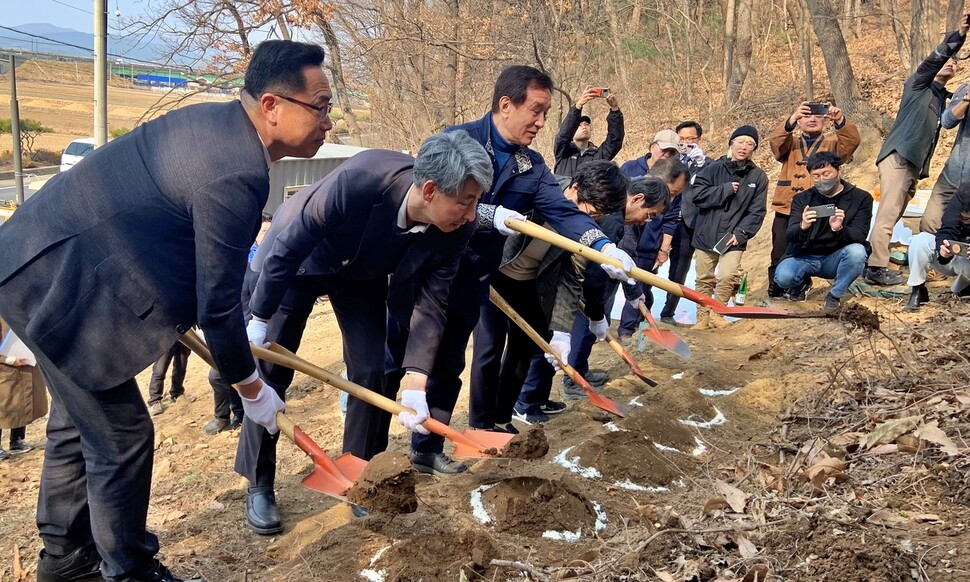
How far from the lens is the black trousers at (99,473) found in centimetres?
261

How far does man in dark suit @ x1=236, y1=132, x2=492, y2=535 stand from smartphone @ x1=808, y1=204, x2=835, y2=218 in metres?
4.86

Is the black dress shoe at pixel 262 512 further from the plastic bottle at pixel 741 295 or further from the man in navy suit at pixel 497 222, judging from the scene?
the plastic bottle at pixel 741 295

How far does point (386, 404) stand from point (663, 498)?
1.53m

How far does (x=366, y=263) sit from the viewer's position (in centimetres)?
346

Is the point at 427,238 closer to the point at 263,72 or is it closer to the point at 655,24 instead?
the point at 263,72

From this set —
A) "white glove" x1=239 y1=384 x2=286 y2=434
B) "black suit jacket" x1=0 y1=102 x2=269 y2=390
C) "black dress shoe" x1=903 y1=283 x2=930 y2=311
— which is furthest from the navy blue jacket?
"black dress shoe" x1=903 y1=283 x2=930 y2=311

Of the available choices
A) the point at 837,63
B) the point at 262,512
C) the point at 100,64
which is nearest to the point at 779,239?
the point at 837,63

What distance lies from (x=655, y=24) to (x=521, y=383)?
1802cm

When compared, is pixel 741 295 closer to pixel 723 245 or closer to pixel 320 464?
pixel 723 245

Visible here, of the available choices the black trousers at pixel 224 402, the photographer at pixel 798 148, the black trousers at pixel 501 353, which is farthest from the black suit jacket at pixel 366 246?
A: the photographer at pixel 798 148

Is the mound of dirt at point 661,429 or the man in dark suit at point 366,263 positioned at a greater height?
the man in dark suit at point 366,263

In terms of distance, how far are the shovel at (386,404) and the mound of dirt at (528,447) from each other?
6 centimetres

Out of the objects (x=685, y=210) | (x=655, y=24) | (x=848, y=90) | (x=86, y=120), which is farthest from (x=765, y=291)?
(x=86, y=120)

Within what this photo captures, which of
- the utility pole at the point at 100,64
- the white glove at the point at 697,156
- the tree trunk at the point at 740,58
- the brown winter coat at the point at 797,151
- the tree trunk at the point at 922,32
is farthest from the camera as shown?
the tree trunk at the point at 740,58
